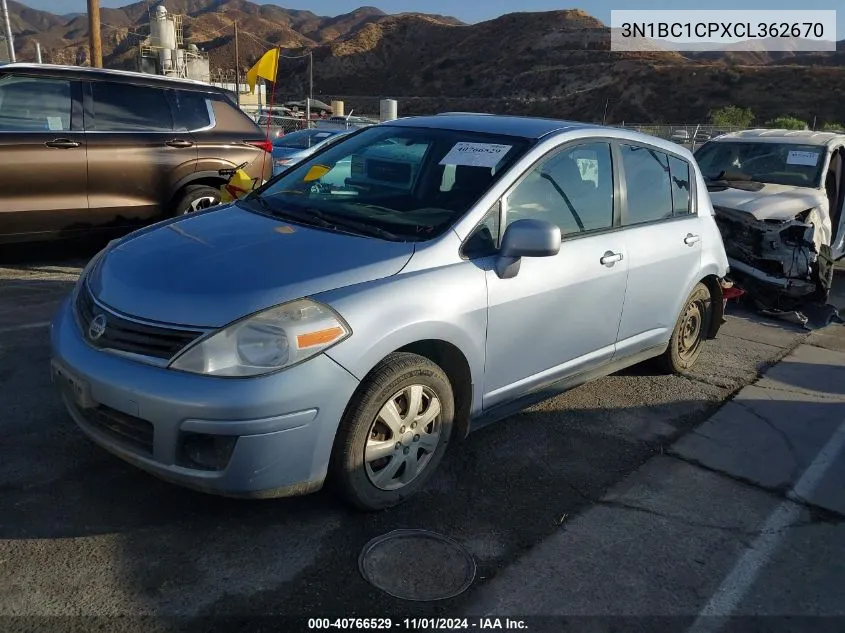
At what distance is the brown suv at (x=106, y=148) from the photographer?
633 centimetres

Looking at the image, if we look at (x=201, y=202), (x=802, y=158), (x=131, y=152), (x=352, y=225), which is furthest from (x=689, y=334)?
(x=131, y=152)

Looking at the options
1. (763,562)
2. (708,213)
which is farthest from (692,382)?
(763,562)

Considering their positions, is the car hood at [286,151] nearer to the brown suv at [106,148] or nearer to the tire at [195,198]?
the brown suv at [106,148]

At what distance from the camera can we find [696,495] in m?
3.67

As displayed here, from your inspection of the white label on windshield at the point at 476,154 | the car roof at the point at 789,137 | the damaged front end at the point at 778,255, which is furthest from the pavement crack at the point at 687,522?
the car roof at the point at 789,137

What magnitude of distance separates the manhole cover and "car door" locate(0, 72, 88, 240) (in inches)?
201

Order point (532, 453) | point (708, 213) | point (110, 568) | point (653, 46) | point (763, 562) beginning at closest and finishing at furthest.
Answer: point (110, 568)
point (763, 562)
point (532, 453)
point (708, 213)
point (653, 46)

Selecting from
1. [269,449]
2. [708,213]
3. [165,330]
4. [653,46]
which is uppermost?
[653,46]

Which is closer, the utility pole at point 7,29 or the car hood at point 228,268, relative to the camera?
the car hood at point 228,268

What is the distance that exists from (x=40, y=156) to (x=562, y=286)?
5059 mm

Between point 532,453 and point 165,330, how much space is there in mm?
2135

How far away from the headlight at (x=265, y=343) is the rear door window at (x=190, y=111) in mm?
5242

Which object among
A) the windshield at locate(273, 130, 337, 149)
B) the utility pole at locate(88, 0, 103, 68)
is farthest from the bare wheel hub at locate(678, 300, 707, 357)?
the utility pole at locate(88, 0, 103, 68)

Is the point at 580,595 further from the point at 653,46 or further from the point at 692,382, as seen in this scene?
the point at 653,46
